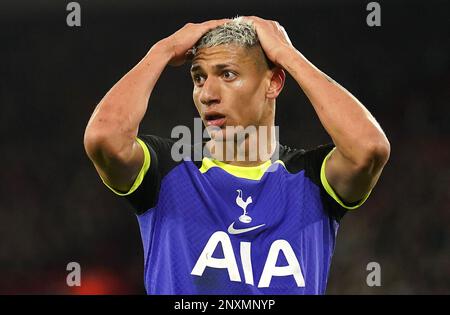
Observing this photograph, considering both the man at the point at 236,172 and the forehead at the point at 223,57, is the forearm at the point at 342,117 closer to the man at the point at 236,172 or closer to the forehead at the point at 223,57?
the man at the point at 236,172

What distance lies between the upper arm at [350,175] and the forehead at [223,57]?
21.2 inches

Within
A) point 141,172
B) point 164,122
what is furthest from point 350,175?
point 164,122

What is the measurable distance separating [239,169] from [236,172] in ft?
0.07

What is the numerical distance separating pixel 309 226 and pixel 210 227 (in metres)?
0.40

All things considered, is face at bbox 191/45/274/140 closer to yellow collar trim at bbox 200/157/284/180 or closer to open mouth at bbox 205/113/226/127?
open mouth at bbox 205/113/226/127

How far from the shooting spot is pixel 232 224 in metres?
2.92

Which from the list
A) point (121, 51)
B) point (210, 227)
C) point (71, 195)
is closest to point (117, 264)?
point (71, 195)

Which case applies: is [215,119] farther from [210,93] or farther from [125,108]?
[125,108]

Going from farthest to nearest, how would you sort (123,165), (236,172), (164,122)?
(164,122) → (236,172) → (123,165)

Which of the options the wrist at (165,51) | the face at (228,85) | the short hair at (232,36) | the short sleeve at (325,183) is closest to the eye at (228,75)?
the face at (228,85)

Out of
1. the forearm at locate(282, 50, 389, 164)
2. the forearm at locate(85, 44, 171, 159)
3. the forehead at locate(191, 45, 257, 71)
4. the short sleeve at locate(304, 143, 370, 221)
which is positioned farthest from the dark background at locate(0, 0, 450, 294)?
the forearm at locate(85, 44, 171, 159)

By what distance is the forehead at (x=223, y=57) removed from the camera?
9.94ft
